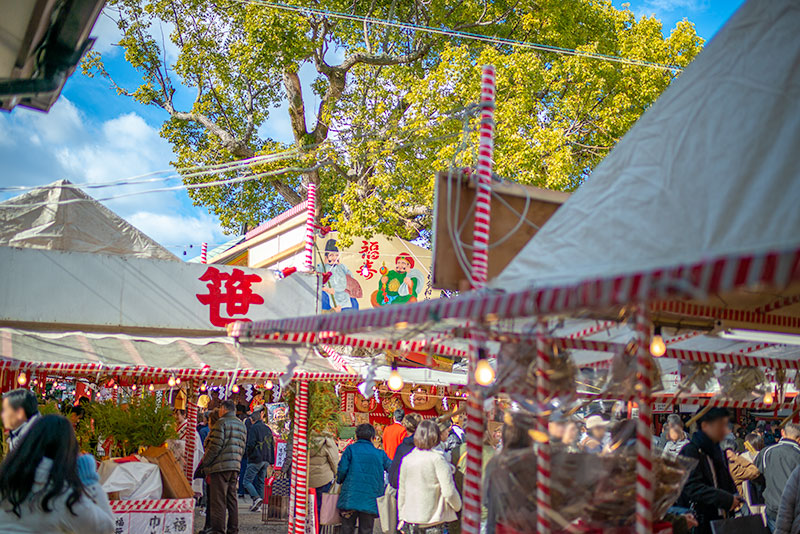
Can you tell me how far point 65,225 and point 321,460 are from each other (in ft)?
19.3

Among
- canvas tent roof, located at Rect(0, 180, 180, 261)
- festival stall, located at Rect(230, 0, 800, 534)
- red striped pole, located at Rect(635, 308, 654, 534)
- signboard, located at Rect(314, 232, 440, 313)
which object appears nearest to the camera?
festival stall, located at Rect(230, 0, 800, 534)

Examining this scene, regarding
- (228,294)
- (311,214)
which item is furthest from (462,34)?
(228,294)

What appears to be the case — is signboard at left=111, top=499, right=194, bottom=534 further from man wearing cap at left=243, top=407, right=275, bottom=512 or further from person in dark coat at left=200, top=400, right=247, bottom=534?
man wearing cap at left=243, top=407, right=275, bottom=512

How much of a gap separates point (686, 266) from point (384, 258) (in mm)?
18131

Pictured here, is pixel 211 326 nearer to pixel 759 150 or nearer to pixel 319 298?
pixel 319 298

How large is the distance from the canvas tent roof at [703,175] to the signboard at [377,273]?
1583 centimetres

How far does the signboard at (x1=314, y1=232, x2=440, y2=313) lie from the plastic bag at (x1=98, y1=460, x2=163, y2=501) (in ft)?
34.7

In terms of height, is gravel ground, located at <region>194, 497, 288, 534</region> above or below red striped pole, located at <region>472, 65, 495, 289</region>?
below

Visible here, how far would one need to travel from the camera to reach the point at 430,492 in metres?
7.47

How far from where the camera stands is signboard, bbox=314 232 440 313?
19.9m

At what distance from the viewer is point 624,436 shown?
529 cm

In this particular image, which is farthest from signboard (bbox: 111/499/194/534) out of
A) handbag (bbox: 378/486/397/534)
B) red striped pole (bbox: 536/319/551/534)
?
red striped pole (bbox: 536/319/551/534)

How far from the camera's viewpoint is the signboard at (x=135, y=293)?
1009 cm

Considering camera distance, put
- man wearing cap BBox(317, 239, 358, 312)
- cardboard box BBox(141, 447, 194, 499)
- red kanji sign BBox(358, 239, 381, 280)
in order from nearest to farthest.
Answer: cardboard box BBox(141, 447, 194, 499), man wearing cap BBox(317, 239, 358, 312), red kanji sign BBox(358, 239, 381, 280)
